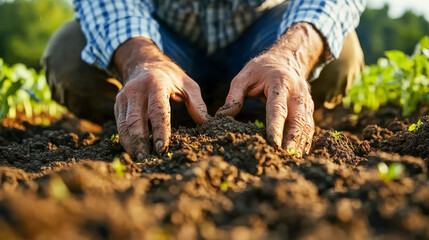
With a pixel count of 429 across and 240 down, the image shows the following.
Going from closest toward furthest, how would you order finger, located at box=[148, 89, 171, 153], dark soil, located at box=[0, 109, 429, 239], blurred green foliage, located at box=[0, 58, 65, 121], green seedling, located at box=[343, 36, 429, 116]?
1. dark soil, located at box=[0, 109, 429, 239]
2. finger, located at box=[148, 89, 171, 153]
3. green seedling, located at box=[343, 36, 429, 116]
4. blurred green foliage, located at box=[0, 58, 65, 121]

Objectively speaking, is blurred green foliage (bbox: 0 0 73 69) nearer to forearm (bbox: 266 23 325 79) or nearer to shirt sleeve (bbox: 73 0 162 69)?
shirt sleeve (bbox: 73 0 162 69)

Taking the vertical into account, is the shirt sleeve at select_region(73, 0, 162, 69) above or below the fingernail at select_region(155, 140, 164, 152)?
above

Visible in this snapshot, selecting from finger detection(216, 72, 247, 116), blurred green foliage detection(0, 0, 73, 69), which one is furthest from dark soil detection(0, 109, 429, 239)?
blurred green foliage detection(0, 0, 73, 69)

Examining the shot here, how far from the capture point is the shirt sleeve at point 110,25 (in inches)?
105

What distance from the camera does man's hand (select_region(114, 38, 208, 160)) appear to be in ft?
6.13

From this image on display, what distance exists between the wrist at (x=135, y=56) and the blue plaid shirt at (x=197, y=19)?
0.21 feet

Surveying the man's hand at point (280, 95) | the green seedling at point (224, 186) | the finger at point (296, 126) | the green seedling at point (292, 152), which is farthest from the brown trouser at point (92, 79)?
the green seedling at point (224, 186)

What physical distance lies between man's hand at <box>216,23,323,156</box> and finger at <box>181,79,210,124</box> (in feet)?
0.22

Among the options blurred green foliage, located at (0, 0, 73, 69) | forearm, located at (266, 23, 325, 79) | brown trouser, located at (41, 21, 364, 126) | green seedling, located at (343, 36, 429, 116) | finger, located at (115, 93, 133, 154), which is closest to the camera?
finger, located at (115, 93, 133, 154)

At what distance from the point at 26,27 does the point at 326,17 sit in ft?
83.7

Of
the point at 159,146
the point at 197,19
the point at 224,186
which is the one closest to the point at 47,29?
the point at 197,19

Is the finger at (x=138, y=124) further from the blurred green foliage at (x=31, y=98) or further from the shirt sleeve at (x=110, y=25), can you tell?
the blurred green foliage at (x=31, y=98)

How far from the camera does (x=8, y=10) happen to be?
25.7 meters

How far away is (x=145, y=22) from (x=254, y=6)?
881 mm
